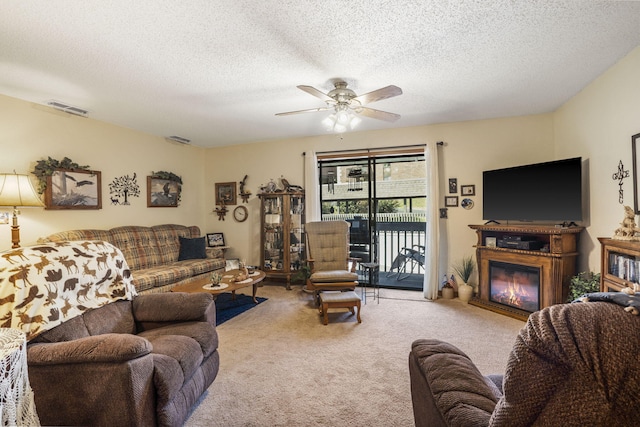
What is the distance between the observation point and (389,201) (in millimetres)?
4969

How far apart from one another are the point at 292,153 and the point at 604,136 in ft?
13.3

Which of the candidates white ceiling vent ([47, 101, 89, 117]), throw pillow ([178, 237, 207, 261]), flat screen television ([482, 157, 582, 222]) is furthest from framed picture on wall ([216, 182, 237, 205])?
flat screen television ([482, 157, 582, 222])

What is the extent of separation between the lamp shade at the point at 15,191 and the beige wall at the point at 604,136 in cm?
544

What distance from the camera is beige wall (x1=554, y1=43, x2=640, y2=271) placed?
2502 millimetres

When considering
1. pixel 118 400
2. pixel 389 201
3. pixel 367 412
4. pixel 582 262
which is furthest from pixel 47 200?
pixel 582 262

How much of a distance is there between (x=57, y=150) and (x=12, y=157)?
46 cm

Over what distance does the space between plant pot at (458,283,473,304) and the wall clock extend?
3818 mm

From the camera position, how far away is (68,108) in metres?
3.53

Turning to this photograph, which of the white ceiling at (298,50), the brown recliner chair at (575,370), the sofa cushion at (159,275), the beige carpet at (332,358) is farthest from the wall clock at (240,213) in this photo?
the brown recliner chair at (575,370)

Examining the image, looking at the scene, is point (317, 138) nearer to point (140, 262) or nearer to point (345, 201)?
point (345, 201)

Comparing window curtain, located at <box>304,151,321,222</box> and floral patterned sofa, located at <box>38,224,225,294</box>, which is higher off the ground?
window curtain, located at <box>304,151,321,222</box>

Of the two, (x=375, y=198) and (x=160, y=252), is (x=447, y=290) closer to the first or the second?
(x=375, y=198)

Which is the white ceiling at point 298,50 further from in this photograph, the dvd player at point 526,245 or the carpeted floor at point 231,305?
the carpeted floor at point 231,305

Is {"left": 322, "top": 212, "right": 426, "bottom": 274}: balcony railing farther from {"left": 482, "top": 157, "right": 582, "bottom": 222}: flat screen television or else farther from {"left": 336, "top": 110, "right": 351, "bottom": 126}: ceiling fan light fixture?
{"left": 336, "top": 110, "right": 351, "bottom": 126}: ceiling fan light fixture
